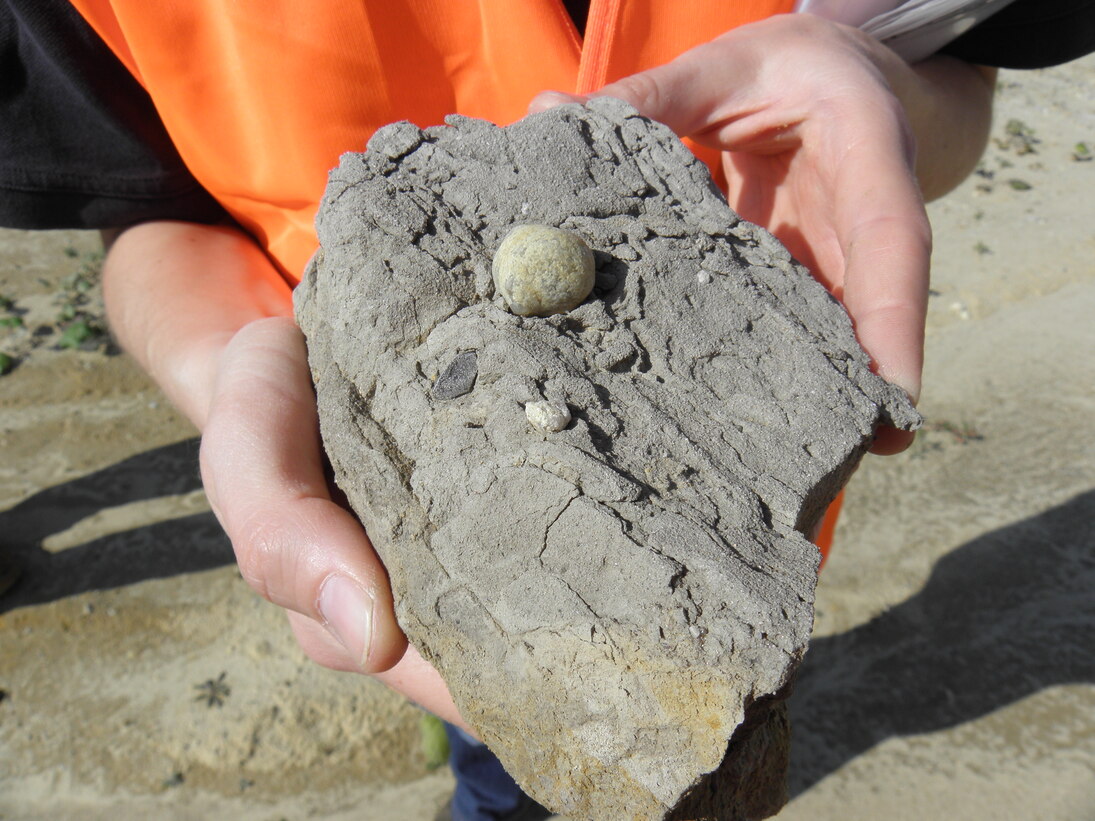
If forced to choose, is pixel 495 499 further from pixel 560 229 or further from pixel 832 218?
pixel 832 218

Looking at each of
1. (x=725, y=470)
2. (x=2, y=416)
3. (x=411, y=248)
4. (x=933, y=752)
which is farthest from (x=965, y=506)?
(x=2, y=416)

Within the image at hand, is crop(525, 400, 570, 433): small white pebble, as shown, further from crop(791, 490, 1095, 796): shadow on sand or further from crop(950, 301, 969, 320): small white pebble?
crop(950, 301, 969, 320): small white pebble

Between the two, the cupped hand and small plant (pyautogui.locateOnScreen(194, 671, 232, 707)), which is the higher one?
the cupped hand

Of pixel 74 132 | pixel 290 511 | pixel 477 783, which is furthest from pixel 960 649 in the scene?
pixel 74 132

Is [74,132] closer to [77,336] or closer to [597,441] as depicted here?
[597,441]

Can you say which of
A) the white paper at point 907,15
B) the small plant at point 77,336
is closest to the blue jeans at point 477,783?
the white paper at point 907,15

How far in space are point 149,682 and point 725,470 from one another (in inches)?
124

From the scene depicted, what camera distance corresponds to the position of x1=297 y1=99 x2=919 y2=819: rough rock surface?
4.47 feet

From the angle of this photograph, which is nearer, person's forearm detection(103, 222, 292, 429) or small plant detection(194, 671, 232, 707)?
person's forearm detection(103, 222, 292, 429)

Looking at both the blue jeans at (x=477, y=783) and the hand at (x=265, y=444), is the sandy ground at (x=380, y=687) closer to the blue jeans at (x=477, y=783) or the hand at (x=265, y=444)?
the blue jeans at (x=477, y=783)

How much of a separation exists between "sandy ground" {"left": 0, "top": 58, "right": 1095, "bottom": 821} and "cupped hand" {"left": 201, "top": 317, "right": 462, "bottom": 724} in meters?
1.82

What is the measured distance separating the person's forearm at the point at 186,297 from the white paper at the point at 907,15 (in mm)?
1764

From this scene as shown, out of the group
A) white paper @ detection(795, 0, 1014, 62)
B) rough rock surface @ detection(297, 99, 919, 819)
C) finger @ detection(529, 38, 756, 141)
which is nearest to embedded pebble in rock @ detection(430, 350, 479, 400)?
rough rock surface @ detection(297, 99, 919, 819)

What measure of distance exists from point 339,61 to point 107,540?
10.6 feet
